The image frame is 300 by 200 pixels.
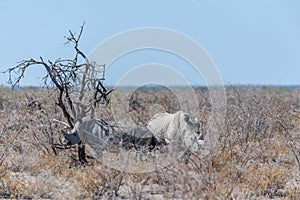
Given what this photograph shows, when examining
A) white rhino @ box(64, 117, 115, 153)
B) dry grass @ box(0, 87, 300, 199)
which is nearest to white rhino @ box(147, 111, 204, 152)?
dry grass @ box(0, 87, 300, 199)

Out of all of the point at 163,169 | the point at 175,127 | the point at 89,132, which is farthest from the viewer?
the point at 175,127

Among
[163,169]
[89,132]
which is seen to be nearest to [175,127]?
[89,132]

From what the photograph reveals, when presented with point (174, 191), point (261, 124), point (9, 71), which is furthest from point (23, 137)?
point (174, 191)

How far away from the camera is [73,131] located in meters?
8.17

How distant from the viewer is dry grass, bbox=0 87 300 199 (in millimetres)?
5293

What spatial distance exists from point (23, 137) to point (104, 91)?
5.39 feet

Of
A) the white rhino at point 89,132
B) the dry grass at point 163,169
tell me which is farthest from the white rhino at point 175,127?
the white rhino at point 89,132

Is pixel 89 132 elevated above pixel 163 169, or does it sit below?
above

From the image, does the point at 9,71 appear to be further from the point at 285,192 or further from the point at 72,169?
the point at 285,192

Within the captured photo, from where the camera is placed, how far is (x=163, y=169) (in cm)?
567

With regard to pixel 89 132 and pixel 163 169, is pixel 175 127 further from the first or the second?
pixel 163 169

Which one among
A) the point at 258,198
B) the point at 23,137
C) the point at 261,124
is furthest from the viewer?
the point at 261,124

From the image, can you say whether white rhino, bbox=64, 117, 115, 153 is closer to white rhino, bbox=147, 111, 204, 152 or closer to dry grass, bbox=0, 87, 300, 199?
dry grass, bbox=0, 87, 300, 199

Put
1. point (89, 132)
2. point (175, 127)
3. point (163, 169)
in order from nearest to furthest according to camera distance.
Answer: point (163, 169) < point (89, 132) < point (175, 127)
